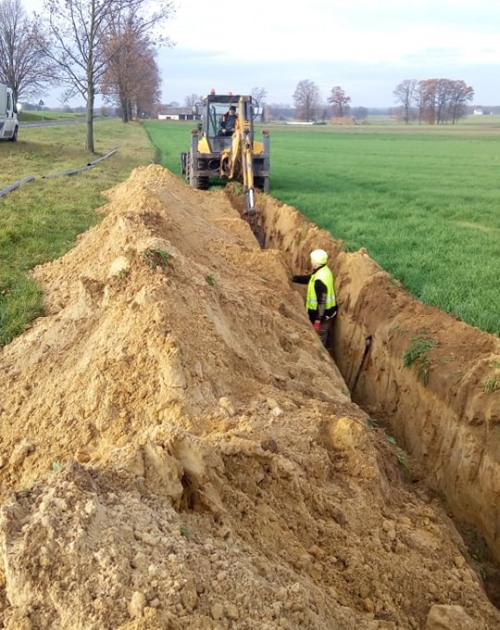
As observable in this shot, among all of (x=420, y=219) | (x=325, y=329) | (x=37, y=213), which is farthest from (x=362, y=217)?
(x=37, y=213)

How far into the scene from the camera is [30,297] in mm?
7254

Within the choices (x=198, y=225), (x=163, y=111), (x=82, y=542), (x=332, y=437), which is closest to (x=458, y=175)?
(x=198, y=225)

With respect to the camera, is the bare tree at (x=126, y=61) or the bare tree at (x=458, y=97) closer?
the bare tree at (x=126, y=61)

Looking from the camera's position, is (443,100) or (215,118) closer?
(215,118)

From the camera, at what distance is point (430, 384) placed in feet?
22.0

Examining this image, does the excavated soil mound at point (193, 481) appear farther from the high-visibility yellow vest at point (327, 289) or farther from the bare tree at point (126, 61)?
the bare tree at point (126, 61)

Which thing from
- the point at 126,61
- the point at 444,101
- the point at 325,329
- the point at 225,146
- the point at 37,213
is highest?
the point at 444,101

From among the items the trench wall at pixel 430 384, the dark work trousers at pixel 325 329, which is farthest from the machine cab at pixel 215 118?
the dark work trousers at pixel 325 329

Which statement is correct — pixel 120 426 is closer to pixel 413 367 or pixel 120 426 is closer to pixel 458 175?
pixel 413 367

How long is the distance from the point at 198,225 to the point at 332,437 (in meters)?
7.41

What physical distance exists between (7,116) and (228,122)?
14901 mm

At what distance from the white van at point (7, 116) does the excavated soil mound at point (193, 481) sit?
23753mm

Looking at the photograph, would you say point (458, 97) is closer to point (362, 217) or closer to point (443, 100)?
point (443, 100)

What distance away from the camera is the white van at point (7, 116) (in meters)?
28.1
